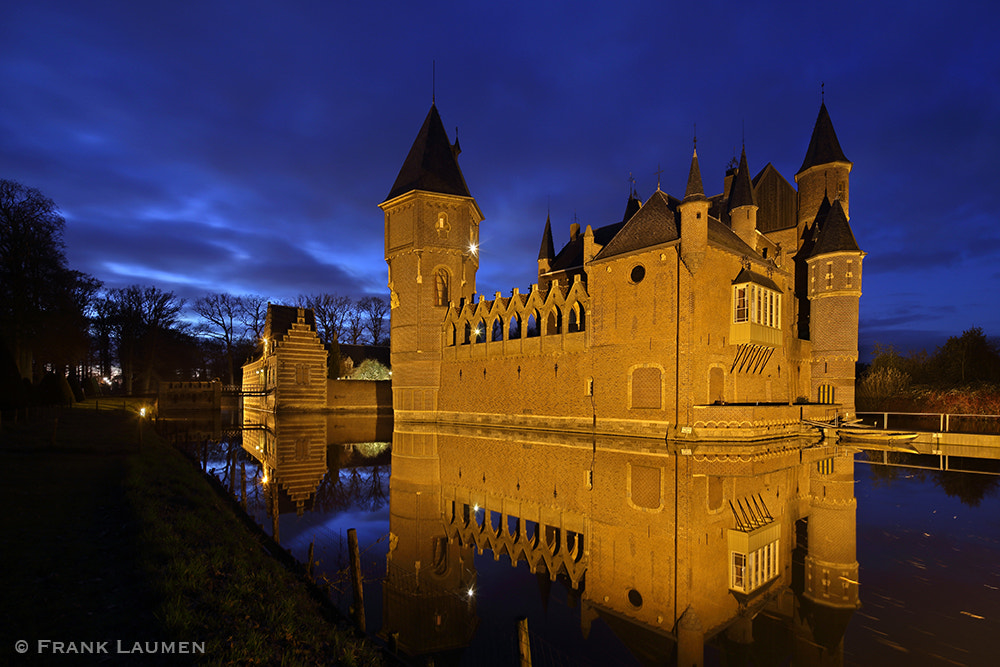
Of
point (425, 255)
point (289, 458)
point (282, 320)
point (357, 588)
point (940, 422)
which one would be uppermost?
point (425, 255)

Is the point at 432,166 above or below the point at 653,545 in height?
above

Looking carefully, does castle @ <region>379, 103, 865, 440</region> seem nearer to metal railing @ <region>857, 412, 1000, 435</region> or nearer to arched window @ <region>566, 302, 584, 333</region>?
arched window @ <region>566, 302, 584, 333</region>

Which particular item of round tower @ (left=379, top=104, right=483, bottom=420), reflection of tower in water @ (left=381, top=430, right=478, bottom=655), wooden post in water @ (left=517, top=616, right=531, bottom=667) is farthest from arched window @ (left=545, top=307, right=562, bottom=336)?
wooden post in water @ (left=517, top=616, right=531, bottom=667)

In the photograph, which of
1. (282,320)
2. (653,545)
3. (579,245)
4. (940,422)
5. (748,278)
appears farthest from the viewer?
(282,320)

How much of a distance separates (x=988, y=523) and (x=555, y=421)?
17.1 metres

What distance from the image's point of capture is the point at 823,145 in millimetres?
29844

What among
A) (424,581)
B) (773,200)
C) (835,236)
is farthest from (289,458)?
(773,200)

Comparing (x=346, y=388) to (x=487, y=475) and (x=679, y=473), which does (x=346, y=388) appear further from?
(x=679, y=473)

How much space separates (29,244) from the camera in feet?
77.6

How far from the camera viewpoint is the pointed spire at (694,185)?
2095 cm

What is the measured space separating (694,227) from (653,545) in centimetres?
1596

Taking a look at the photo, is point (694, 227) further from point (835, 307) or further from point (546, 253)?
point (546, 253)

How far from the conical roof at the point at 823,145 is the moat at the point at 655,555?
20616 mm

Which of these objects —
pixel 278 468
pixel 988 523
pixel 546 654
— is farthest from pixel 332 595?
pixel 988 523
